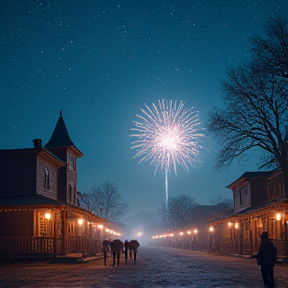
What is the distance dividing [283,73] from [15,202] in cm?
1829

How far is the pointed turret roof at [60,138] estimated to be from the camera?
43781 mm

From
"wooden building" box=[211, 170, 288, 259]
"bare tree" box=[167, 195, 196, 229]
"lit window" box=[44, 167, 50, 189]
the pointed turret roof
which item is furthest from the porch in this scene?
"bare tree" box=[167, 195, 196, 229]

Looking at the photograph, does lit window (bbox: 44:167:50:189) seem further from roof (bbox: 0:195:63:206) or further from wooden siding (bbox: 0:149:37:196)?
roof (bbox: 0:195:63:206)

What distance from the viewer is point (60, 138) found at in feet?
147

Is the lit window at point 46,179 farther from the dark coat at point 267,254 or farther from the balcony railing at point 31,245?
the dark coat at point 267,254

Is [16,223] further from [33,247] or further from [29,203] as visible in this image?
[29,203]

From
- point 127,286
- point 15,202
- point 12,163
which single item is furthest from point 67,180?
point 127,286

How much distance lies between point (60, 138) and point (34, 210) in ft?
44.8

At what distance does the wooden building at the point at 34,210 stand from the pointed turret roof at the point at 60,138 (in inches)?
122

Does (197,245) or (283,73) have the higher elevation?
(283,73)

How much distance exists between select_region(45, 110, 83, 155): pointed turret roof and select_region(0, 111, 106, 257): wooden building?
10.2 feet

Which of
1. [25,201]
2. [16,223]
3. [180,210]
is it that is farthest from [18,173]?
[180,210]

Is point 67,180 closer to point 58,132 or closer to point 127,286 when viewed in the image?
point 58,132

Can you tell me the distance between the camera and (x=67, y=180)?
4234cm
